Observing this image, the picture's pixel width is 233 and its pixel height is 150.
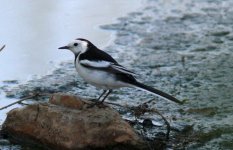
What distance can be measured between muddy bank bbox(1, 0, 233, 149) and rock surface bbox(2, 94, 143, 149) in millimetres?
420

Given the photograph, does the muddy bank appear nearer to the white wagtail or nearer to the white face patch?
the white wagtail

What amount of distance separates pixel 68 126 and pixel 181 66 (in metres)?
2.54

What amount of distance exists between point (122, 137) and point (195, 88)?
182 cm

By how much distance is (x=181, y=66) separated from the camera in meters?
7.91

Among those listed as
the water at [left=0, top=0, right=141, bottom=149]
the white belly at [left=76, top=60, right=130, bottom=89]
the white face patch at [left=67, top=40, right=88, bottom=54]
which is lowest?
the water at [left=0, top=0, right=141, bottom=149]

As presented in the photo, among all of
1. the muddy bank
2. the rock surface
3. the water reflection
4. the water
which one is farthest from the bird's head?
Result: the water reflection

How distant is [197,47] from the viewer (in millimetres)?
8602

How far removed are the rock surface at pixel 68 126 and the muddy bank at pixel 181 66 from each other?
1.38ft

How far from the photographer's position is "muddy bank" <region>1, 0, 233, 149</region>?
6242mm

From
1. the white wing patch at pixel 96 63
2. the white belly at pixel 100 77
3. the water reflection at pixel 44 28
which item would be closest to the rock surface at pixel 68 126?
the white belly at pixel 100 77

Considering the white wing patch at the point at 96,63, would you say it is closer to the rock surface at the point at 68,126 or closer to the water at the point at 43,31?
the rock surface at the point at 68,126

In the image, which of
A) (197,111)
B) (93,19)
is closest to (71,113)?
Result: (197,111)

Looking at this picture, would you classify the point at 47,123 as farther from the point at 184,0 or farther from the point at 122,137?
the point at 184,0

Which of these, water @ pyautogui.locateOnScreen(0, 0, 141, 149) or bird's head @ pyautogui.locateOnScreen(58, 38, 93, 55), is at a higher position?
bird's head @ pyautogui.locateOnScreen(58, 38, 93, 55)
